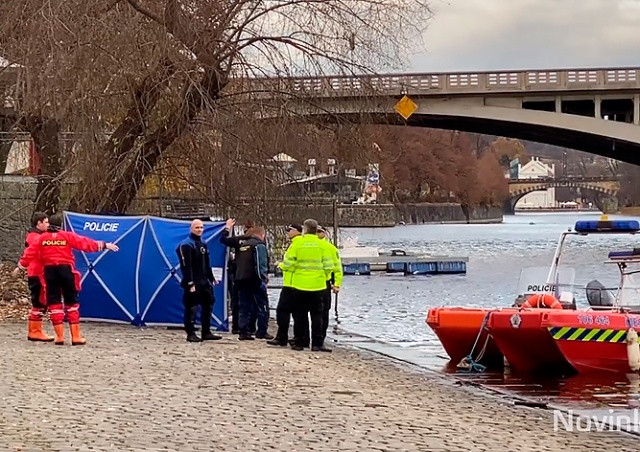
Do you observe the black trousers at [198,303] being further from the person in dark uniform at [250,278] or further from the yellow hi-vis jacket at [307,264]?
the yellow hi-vis jacket at [307,264]

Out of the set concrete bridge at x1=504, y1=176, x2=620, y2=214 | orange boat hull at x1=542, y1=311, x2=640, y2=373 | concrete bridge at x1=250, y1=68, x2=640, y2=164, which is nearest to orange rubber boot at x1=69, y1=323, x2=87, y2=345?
orange boat hull at x1=542, y1=311, x2=640, y2=373

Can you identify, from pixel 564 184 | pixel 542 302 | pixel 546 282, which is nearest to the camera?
pixel 542 302

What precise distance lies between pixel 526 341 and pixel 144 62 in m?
7.59

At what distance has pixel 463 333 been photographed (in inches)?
675

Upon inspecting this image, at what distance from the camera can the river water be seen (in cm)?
1497

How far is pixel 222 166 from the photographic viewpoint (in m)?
19.7

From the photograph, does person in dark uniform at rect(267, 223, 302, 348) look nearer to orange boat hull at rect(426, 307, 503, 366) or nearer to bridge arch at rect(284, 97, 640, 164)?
orange boat hull at rect(426, 307, 503, 366)

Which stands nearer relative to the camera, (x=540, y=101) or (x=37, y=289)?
(x=37, y=289)

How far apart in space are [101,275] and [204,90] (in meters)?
3.59

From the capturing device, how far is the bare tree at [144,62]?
17.7 meters

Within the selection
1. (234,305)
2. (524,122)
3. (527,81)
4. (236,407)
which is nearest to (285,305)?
(234,305)

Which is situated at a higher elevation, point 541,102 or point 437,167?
point 541,102

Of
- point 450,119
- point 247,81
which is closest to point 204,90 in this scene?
point 247,81

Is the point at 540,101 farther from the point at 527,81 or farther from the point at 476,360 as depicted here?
the point at 476,360
